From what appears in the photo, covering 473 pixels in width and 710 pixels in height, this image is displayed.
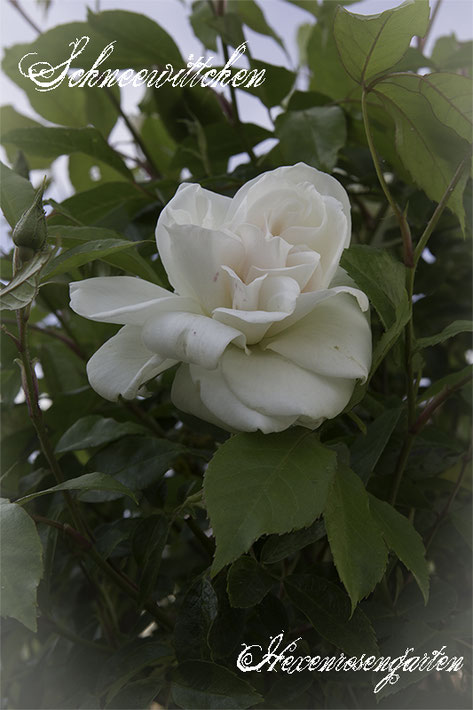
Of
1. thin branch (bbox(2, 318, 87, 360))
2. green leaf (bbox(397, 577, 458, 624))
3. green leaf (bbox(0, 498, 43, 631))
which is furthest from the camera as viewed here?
thin branch (bbox(2, 318, 87, 360))

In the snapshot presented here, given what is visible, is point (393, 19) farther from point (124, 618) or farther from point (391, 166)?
point (124, 618)

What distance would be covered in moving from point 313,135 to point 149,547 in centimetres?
25

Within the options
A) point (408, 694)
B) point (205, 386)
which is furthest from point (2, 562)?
point (408, 694)

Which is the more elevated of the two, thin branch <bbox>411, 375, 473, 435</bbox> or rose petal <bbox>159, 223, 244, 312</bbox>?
rose petal <bbox>159, 223, 244, 312</bbox>

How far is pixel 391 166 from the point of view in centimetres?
41

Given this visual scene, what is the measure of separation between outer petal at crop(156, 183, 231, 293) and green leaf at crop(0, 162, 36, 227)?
0.09 meters

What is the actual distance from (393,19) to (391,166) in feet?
0.45

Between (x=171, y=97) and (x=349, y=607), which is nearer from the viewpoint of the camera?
(x=349, y=607)

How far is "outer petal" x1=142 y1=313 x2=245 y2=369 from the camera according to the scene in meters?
0.24

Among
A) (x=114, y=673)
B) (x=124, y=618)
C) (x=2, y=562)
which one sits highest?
(x=2, y=562)

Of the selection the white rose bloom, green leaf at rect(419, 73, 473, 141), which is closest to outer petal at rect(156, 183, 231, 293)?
the white rose bloom

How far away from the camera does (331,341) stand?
0.25 meters

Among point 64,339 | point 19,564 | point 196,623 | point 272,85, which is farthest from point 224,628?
point 272,85

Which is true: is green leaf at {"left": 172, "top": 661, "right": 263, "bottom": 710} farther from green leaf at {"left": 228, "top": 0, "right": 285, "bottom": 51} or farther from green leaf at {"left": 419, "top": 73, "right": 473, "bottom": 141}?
green leaf at {"left": 228, "top": 0, "right": 285, "bottom": 51}
